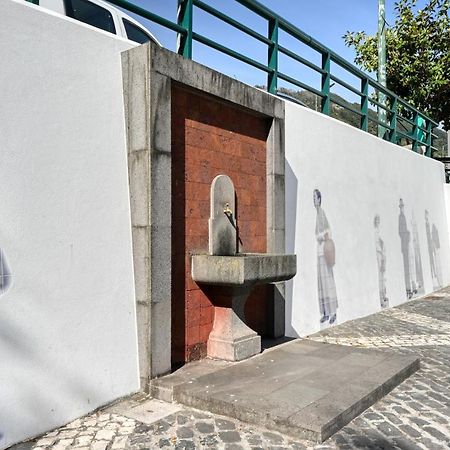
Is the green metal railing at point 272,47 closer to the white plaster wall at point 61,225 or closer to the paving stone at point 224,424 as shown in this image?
the white plaster wall at point 61,225

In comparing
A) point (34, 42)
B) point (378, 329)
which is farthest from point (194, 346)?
point (378, 329)

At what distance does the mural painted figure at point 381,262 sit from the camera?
9457 millimetres

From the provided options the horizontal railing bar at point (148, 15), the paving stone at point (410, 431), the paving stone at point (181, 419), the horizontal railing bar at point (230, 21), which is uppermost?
the horizontal railing bar at point (230, 21)

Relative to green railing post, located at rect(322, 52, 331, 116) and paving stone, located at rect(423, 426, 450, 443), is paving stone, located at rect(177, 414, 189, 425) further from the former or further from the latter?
green railing post, located at rect(322, 52, 331, 116)

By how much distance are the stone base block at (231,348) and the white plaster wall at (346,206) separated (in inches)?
60.7

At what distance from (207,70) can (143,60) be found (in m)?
0.96

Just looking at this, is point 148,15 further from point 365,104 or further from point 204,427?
point 365,104

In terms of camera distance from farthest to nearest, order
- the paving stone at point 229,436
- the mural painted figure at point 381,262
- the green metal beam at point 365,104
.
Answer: the green metal beam at point 365,104 → the mural painted figure at point 381,262 → the paving stone at point 229,436

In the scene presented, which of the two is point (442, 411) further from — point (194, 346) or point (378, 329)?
point (378, 329)

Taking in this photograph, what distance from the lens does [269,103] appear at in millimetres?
6266

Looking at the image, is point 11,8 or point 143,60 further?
point 143,60

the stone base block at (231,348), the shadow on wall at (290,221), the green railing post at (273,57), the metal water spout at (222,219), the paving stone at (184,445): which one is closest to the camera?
the paving stone at (184,445)

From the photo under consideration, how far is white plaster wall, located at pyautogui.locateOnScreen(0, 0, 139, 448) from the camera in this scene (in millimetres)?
3529

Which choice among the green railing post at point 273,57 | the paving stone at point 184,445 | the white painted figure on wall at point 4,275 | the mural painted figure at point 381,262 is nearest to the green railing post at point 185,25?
the green railing post at point 273,57
